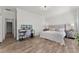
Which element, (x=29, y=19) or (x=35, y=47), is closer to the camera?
(x=35, y=47)

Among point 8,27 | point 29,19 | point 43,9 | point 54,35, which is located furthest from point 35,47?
point 43,9

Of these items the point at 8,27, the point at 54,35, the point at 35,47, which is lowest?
the point at 35,47

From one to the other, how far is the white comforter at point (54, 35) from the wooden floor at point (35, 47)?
0.12 m

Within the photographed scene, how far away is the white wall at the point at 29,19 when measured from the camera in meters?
2.88

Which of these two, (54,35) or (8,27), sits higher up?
(8,27)

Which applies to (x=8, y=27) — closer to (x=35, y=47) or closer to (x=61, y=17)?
(x=35, y=47)

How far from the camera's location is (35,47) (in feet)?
A: 9.43

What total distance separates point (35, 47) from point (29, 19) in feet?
2.62

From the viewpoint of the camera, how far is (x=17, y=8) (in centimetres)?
286
